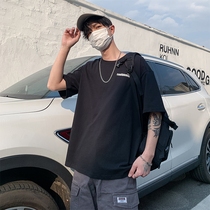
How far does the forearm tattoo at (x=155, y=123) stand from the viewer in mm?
1435

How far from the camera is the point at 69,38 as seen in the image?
166 centimetres

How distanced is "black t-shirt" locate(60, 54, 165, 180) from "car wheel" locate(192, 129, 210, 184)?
216 cm

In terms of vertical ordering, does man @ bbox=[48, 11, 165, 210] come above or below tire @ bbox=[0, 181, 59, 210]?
above

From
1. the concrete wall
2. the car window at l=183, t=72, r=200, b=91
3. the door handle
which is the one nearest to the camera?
the door handle

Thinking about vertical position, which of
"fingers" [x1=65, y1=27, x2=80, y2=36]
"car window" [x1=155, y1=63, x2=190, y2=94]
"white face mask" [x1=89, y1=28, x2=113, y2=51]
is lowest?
"car window" [x1=155, y1=63, x2=190, y2=94]

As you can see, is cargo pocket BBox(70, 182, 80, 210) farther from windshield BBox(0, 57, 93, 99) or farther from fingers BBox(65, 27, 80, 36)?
fingers BBox(65, 27, 80, 36)

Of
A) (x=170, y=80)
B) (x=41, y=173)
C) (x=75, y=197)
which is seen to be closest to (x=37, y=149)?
(x=41, y=173)

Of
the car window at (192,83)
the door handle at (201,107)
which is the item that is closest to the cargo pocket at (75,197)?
the door handle at (201,107)

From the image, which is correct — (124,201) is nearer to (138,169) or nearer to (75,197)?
(138,169)

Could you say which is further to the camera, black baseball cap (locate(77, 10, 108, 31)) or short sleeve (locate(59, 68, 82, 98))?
short sleeve (locate(59, 68, 82, 98))

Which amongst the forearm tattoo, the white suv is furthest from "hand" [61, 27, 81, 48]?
the forearm tattoo

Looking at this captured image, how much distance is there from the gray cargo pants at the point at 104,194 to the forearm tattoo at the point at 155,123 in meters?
0.34

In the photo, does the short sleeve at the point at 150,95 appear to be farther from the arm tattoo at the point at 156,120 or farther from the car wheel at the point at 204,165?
the car wheel at the point at 204,165

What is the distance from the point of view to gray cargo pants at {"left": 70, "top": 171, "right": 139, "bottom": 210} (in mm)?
1383
